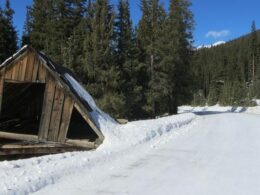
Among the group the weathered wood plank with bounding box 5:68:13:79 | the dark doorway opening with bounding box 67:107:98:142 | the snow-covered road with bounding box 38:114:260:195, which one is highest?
the weathered wood plank with bounding box 5:68:13:79

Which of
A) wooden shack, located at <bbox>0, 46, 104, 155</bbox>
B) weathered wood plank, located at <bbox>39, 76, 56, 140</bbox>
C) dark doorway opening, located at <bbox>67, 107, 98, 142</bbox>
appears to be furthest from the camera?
dark doorway opening, located at <bbox>67, 107, 98, 142</bbox>

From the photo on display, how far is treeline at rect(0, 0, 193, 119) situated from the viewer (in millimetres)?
33219

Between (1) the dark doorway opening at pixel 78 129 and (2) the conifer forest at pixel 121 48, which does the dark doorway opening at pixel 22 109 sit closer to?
(1) the dark doorway opening at pixel 78 129

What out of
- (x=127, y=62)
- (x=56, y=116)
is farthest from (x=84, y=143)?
(x=127, y=62)

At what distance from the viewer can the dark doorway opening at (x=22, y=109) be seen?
17902mm

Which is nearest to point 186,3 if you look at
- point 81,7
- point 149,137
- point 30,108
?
point 81,7

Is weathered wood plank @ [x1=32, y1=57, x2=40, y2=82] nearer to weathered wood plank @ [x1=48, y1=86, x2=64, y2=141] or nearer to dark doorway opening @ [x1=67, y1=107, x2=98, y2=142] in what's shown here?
weathered wood plank @ [x1=48, y1=86, x2=64, y2=141]

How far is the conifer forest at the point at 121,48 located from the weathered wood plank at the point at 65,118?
17034 millimetres

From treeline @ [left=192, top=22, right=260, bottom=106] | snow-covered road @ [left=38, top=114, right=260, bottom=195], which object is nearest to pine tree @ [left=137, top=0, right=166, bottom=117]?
snow-covered road @ [left=38, top=114, right=260, bottom=195]

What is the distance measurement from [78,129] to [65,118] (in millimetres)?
Result: 5494

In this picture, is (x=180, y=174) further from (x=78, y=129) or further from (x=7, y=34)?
(x=7, y=34)

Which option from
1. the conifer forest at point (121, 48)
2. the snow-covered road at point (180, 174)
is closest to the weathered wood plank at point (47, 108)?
the snow-covered road at point (180, 174)

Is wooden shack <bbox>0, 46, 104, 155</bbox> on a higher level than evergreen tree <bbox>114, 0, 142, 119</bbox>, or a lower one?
lower

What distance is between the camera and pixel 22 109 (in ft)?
66.9
